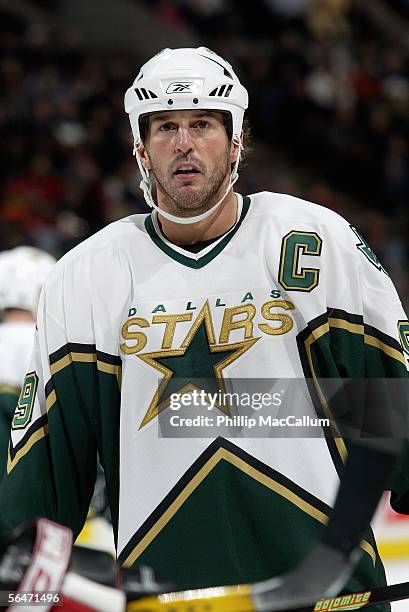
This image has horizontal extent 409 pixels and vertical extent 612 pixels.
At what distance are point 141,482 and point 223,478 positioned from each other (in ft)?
0.67

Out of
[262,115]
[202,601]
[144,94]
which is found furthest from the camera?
[262,115]

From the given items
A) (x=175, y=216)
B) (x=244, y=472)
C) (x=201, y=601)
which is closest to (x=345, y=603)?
(x=244, y=472)

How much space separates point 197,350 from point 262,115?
25.5 ft

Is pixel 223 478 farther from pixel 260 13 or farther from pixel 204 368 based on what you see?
pixel 260 13

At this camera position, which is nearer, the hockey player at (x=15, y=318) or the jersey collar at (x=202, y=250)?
the jersey collar at (x=202, y=250)

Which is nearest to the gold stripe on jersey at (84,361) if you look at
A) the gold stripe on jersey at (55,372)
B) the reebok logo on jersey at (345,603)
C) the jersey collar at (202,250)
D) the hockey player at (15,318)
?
the gold stripe on jersey at (55,372)

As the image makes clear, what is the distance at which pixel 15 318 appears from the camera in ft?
16.0

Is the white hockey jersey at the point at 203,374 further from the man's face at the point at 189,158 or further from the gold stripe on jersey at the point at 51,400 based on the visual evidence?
the man's face at the point at 189,158

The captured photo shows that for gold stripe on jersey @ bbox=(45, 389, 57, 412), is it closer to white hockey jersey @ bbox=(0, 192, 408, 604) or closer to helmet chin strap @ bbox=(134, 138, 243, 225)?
white hockey jersey @ bbox=(0, 192, 408, 604)

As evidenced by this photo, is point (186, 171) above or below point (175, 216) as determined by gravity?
above

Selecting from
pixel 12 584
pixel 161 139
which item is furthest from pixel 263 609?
pixel 161 139

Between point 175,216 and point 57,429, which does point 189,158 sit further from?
point 57,429

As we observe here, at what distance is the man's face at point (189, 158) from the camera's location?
290 centimetres

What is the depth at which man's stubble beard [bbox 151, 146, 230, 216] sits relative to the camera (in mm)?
2914
